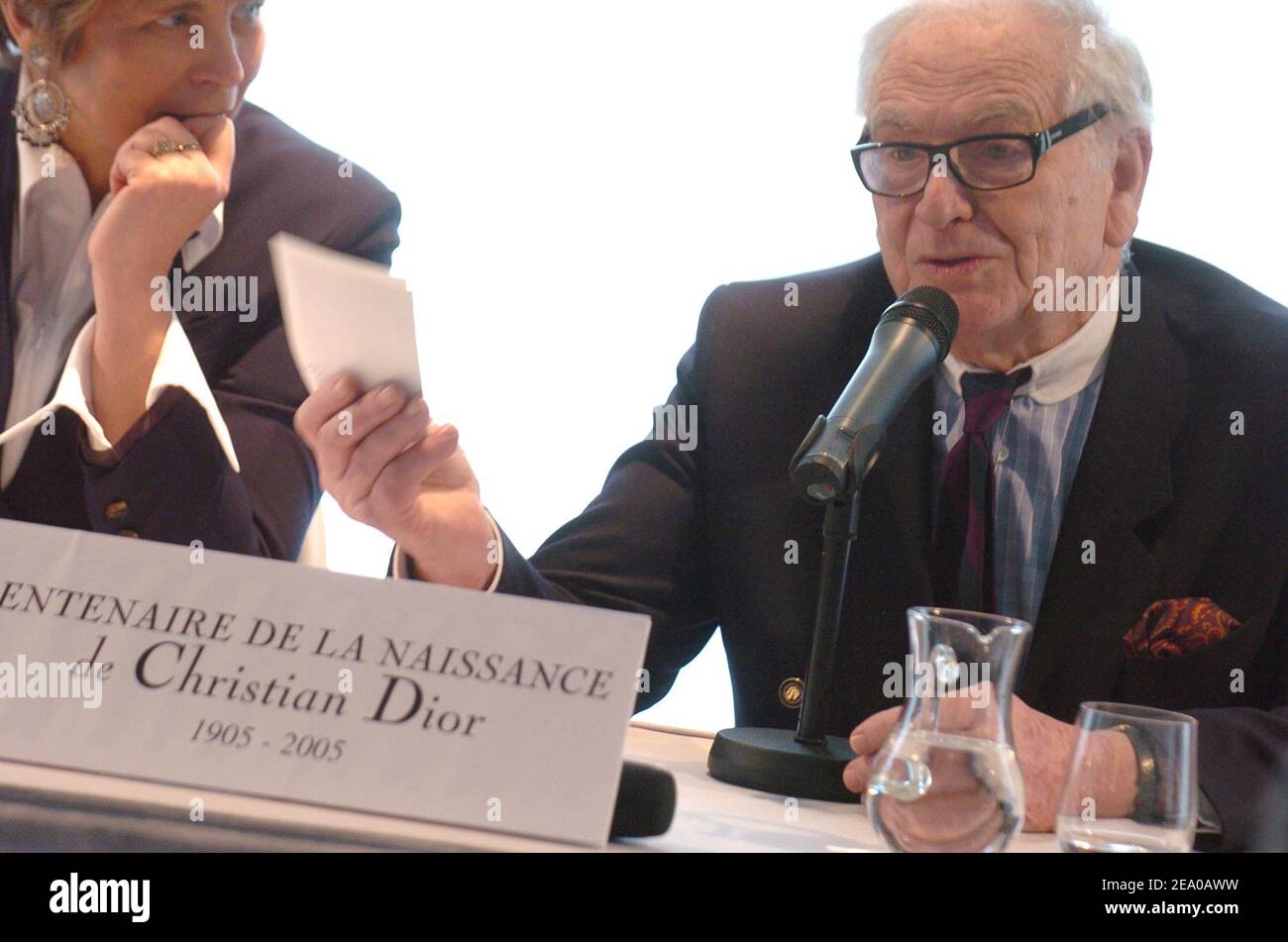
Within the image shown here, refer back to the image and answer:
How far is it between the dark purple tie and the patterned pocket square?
15 cm

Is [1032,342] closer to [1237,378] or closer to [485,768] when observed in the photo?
[1237,378]

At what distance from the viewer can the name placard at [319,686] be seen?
29.5 inches

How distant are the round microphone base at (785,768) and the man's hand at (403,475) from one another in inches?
12.4

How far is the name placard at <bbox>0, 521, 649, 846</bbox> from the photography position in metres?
0.75

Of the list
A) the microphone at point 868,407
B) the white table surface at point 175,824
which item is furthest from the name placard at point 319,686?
the microphone at point 868,407

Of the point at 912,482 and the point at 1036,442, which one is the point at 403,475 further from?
the point at 1036,442

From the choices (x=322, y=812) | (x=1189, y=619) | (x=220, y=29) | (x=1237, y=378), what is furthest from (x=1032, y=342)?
(x=322, y=812)

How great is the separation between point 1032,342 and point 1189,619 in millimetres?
352

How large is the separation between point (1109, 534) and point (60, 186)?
127 centimetres

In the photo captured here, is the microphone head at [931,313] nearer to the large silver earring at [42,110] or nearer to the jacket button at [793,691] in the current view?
the jacket button at [793,691]

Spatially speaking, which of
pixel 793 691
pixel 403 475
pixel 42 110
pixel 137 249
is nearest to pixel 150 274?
pixel 137 249

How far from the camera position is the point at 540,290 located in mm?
2590

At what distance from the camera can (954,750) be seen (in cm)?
84

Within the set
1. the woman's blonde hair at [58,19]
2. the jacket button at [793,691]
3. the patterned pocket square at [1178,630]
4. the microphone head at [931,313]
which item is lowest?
the jacket button at [793,691]
